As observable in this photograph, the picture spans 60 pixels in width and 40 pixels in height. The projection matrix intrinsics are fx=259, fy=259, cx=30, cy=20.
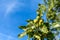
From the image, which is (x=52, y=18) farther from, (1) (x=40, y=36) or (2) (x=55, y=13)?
(1) (x=40, y=36)

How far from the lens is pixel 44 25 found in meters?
38.8

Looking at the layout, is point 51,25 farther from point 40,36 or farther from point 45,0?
point 45,0

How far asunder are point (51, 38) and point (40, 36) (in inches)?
67.0

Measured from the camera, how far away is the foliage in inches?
1527

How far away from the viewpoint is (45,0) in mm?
42906

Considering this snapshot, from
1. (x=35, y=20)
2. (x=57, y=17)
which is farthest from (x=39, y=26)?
(x=57, y=17)

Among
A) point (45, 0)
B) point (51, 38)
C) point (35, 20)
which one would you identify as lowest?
point (51, 38)

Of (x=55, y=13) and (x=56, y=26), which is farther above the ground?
(x=55, y=13)

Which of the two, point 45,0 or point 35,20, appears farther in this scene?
point 45,0

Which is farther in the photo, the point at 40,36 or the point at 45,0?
the point at 45,0

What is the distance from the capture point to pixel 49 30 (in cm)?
3897

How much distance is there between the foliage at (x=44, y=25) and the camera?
38781 millimetres

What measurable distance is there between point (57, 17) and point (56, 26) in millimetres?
1954

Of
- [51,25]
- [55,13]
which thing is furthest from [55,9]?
[51,25]
